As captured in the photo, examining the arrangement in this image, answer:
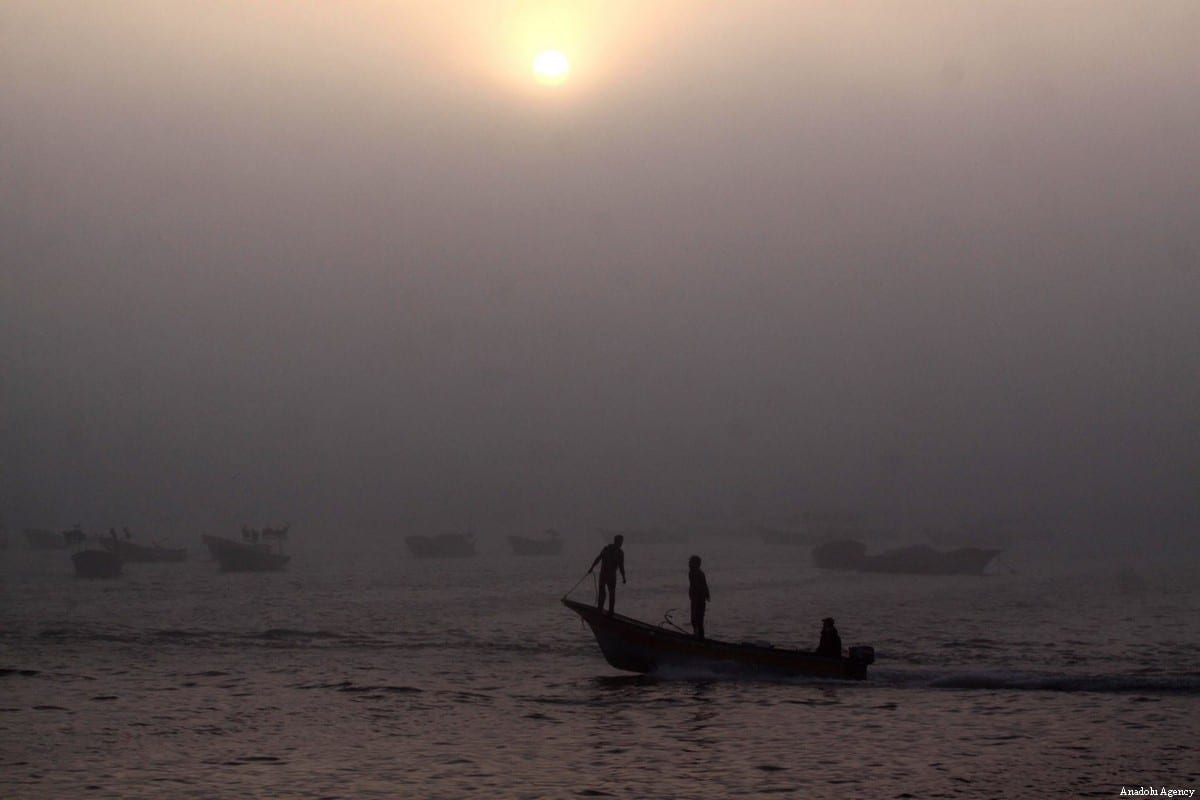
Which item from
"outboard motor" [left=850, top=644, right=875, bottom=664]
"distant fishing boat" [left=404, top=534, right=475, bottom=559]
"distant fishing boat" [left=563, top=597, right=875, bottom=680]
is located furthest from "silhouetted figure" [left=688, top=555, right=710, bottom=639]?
"distant fishing boat" [left=404, top=534, right=475, bottom=559]

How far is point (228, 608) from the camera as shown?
58344 millimetres

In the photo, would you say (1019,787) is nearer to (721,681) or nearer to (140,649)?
(721,681)

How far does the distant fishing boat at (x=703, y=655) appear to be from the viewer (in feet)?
87.6

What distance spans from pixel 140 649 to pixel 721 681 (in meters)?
20.0

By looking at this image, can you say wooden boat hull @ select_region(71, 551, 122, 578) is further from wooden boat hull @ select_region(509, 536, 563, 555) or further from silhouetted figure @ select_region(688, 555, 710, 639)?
wooden boat hull @ select_region(509, 536, 563, 555)

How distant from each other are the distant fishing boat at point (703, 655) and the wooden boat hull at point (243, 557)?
8116cm

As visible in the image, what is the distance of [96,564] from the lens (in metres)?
89.2

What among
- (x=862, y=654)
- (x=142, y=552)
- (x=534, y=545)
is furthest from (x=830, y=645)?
(x=534, y=545)

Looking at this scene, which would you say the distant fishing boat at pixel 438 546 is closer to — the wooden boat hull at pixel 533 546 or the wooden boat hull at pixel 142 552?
the wooden boat hull at pixel 533 546

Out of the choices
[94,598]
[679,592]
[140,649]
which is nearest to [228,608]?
[94,598]

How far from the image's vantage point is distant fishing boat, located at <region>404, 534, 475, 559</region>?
Answer: 148 meters

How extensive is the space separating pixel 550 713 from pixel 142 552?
342 feet

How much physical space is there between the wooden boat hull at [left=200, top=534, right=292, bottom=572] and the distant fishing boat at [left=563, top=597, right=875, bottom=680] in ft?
266

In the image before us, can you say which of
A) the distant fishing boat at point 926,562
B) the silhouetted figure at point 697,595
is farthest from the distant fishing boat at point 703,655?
the distant fishing boat at point 926,562
